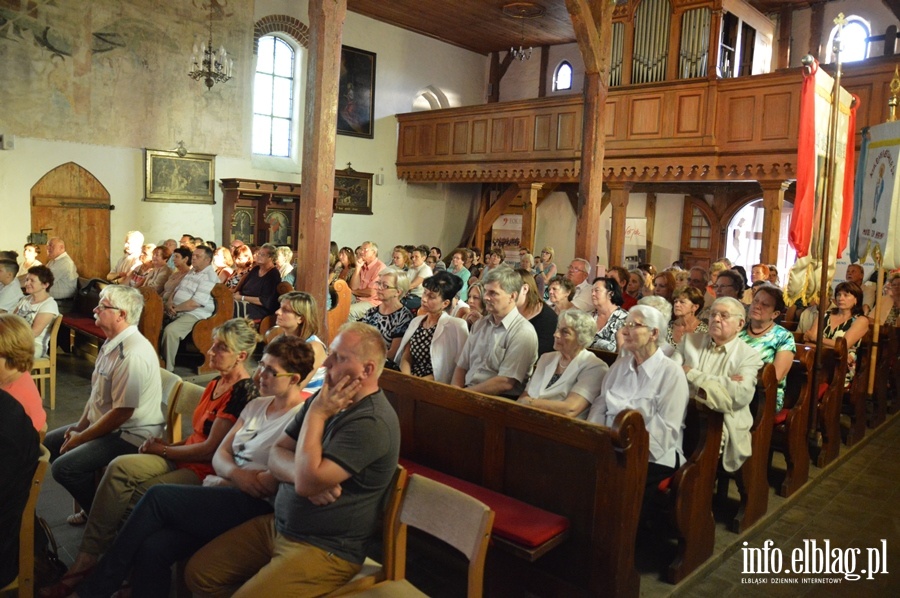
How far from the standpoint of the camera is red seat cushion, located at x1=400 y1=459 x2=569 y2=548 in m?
2.69

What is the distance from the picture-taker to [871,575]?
11.4 ft

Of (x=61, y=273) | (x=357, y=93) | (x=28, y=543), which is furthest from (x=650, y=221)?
(x=28, y=543)

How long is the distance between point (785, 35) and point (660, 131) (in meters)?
4.55

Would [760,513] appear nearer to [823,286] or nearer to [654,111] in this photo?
[823,286]

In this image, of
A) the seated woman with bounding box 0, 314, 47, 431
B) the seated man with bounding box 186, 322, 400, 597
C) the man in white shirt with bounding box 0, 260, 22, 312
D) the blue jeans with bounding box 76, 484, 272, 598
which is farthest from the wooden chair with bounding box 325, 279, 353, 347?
the seated man with bounding box 186, 322, 400, 597

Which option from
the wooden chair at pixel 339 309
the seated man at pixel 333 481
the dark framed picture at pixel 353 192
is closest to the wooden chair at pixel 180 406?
the seated man at pixel 333 481

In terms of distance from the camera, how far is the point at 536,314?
4664mm

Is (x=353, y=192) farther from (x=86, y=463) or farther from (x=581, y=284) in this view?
(x=86, y=463)

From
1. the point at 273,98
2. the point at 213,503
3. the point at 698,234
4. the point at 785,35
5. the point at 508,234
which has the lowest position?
the point at 213,503

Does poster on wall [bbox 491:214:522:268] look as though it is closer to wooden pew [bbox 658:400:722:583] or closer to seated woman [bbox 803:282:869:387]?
seated woman [bbox 803:282:869:387]

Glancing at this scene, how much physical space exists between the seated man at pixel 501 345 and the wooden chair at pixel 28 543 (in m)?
2.05

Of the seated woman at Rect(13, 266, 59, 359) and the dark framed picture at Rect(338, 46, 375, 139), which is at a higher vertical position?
the dark framed picture at Rect(338, 46, 375, 139)

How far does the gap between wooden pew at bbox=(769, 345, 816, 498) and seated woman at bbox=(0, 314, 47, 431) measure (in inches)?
154

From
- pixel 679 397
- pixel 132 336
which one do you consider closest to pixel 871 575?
pixel 679 397
